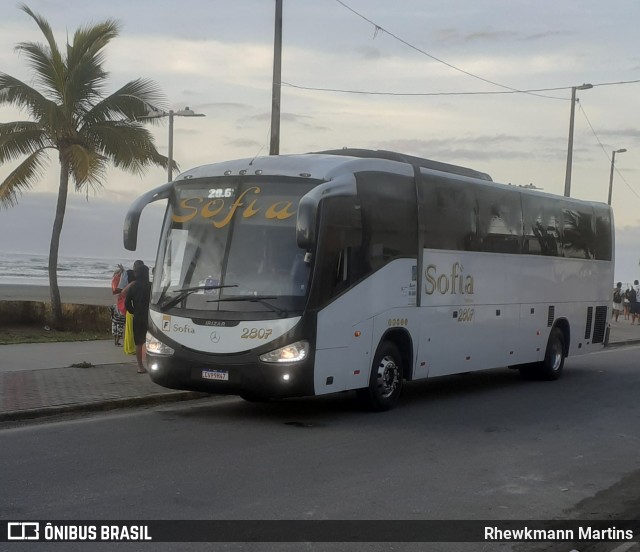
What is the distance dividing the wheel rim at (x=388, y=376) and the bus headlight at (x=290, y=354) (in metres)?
1.71

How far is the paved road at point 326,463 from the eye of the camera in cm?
762

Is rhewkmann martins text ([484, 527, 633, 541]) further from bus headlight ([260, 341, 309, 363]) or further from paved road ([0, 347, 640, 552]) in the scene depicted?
bus headlight ([260, 341, 309, 363])

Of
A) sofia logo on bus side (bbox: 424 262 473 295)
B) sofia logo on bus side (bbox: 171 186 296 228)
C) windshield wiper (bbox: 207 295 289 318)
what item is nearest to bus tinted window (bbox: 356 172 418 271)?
sofia logo on bus side (bbox: 424 262 473 295)

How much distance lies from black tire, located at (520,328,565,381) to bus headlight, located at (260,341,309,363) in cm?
777

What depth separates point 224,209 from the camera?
12117 mm

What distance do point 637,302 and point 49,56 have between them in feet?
81.6

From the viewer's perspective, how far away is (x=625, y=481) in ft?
30.1

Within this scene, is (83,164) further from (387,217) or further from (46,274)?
(46,274)

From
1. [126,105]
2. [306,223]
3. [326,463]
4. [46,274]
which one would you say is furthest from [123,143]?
[46,274]

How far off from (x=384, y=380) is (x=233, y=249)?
2.84 metres

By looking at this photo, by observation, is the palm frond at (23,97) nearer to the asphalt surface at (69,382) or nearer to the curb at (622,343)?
the asphalt surface at (69,382)

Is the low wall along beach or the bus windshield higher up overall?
the bus windshield

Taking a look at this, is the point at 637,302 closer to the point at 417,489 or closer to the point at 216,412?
the point at 216,412

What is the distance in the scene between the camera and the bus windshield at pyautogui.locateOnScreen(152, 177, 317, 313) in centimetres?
1156
